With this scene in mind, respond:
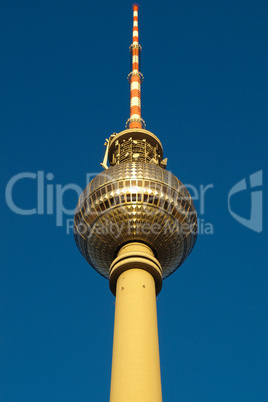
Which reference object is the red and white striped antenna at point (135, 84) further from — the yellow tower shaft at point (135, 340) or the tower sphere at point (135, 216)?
the yellow tower shaft at point (135, 340)

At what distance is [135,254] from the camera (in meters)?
32.5

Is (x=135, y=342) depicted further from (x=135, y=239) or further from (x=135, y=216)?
(x=135, y=216)

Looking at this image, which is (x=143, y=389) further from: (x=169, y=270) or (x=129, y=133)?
(x=129, y=133)

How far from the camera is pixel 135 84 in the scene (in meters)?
49.4

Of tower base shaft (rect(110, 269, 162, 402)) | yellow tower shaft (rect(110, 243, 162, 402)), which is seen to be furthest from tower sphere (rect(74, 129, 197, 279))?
tower base shaft (rect(110, 269, 162, 402))

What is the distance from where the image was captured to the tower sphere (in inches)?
1367

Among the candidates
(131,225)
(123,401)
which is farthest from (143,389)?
(131,225)

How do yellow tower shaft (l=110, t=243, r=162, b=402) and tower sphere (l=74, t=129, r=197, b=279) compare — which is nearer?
yellow tower shaft (l=110, t=243, r=162, b=402)

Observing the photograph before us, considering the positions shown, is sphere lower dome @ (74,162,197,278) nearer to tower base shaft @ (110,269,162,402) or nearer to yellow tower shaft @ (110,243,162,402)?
yellow tower shaft @ (110,243,162,402)

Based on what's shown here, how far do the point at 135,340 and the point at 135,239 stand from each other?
7.70m

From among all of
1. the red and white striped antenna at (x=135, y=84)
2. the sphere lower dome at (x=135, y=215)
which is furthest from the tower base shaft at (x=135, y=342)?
the red and white striped antenna at (x=135, y=84)

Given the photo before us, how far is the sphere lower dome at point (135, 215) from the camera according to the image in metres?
34.7

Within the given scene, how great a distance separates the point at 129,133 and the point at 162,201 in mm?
9332

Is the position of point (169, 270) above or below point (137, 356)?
above
